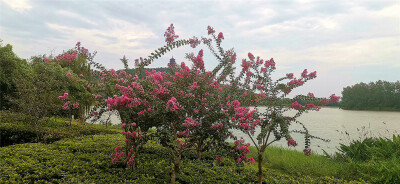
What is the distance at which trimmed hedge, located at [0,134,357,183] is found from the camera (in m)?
3.96

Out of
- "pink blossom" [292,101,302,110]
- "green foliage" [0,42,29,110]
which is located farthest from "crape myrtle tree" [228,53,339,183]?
"green foliage" [0,42,29,110]

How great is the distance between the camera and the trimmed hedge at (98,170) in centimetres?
396

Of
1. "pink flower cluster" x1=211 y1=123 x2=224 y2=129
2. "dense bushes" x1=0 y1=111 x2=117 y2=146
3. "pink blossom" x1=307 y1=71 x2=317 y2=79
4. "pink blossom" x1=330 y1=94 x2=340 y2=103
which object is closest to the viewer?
"pink flower cluster" x1=211 y1=123 x2=224 y2=129

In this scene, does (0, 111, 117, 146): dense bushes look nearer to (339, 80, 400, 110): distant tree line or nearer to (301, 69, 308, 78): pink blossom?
(301, 69, 308, 78): pink blossom

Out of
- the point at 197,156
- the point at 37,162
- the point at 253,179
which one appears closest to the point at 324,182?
the point at 253,179

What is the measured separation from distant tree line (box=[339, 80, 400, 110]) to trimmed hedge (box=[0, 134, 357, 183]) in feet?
120

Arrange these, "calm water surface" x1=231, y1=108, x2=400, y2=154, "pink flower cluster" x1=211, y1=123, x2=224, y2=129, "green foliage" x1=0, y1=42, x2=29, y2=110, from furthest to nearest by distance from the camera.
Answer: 1. "green foliage" x1=0, y1=42, x2=29, y2=110
2. "calm water surface" x1=231, y1=108, x2=400, y2=154
3. "pink flower cluster" x1=211, y1=123, x2=224, y2=129

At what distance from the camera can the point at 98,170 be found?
431cm

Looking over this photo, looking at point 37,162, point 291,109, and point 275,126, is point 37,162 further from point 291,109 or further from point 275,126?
point 291,109

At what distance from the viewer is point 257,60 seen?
479cm

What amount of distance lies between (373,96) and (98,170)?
40125 millimetres

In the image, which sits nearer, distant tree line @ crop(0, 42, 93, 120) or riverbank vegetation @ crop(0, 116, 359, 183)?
riverbank vegetation @ crop(0, 116, 359, 183)

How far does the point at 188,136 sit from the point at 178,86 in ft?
2.54

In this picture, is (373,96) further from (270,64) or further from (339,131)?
(270,64)
